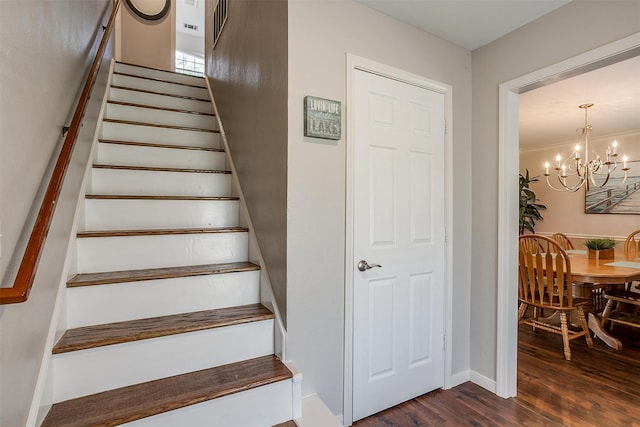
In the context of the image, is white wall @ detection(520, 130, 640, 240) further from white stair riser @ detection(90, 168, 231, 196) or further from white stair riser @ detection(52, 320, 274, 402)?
white stair riser @ detection(52, 320, 274, 402)

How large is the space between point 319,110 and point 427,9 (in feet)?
3.14

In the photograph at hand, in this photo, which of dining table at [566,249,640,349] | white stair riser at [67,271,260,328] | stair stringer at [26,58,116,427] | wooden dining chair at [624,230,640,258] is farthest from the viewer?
wooden dining chair at [624,230,640,258]

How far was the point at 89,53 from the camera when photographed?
2166 millimetres

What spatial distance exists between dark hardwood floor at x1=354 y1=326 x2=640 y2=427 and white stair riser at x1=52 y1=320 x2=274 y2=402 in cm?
83


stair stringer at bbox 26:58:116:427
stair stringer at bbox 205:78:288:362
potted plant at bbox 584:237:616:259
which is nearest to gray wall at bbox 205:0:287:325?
stair stringer at bbox 205:78:288:362

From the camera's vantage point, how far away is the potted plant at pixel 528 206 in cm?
566

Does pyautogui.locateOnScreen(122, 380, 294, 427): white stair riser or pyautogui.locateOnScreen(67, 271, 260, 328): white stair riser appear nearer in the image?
pyautogui.locateOnScreen(122, 380, 294, 427): white stair riser

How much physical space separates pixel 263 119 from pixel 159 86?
82.9 inches

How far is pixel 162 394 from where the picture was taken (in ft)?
4.49

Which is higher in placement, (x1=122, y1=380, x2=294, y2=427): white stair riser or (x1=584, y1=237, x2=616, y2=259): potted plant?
(x1=584, y1=237, x2=616, y2=259): potted plant

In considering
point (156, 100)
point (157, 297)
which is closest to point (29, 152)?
point (157, 297)

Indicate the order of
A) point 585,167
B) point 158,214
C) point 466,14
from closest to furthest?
point 466,14, point 158,214, point 585,167

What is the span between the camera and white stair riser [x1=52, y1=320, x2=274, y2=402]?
1332 mm

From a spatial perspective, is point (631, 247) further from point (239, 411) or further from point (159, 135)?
point (159, 135)
